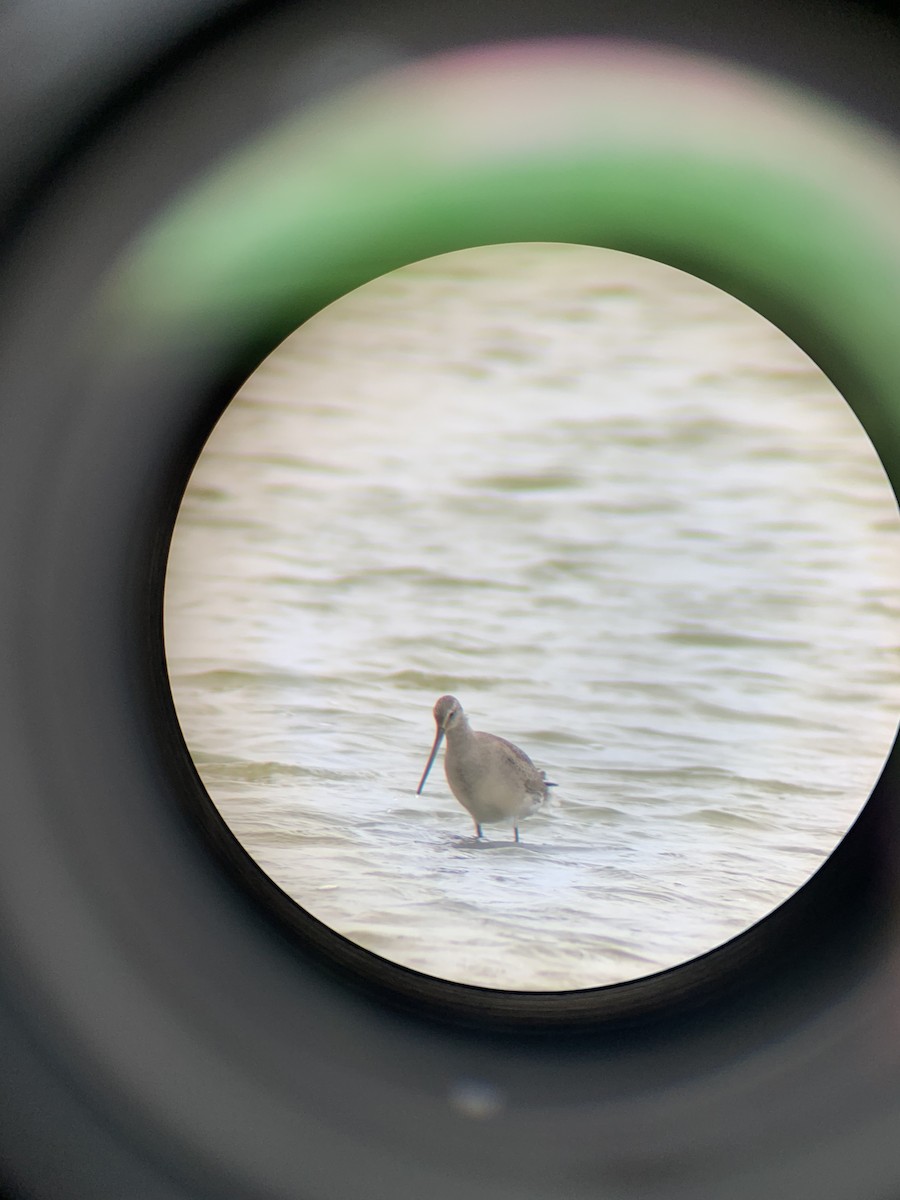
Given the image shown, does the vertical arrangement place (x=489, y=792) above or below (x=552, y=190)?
below

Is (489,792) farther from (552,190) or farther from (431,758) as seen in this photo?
(552,190)

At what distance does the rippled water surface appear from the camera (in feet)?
3.48

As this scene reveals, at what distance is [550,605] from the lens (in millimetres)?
1248

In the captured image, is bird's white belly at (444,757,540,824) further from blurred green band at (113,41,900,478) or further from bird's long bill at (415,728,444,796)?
blurred green band at (113,41,900,478)

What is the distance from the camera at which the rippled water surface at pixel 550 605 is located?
1.06 m

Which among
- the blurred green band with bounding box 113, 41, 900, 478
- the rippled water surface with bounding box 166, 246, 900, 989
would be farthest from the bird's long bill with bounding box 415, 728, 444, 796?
the blurred green band with bounding box 113, 41, 900, 478

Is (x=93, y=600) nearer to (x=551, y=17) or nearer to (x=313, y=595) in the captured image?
(x=551, y=17)


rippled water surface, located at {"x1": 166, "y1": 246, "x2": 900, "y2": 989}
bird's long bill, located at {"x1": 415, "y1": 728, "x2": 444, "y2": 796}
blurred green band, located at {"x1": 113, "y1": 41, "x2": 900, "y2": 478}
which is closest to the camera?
blurred green band, located at {"x1": 113, "y1": 41, "x2": 900, "y2": 478}

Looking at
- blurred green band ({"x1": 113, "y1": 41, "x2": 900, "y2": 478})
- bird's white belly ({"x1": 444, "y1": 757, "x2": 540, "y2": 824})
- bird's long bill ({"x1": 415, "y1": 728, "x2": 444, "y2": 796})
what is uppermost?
blurred green band ({"x1": 113, "y1": 41, "x2": 900, "y2": 478})

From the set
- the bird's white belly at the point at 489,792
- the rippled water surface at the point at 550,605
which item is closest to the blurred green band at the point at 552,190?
the rippled water surface at the point at 550,605

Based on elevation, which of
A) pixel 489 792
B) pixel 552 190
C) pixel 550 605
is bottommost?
pixel 489 792

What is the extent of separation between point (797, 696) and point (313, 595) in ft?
1.94

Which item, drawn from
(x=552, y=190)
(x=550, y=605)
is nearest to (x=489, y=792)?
(x=550, y=605)

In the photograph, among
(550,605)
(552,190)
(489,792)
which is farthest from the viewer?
(550,605)
